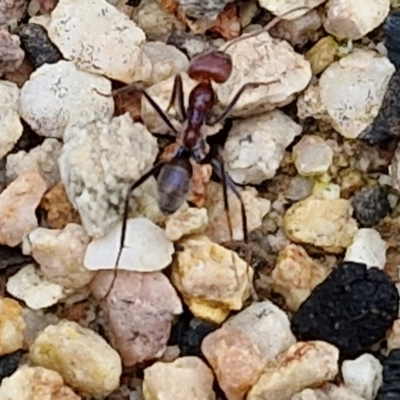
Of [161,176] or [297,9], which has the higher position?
[297,9]

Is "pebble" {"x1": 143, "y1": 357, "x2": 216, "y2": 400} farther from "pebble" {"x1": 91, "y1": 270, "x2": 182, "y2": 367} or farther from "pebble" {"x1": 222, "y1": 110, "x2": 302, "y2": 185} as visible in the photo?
"pebble" {"x1": 222, "y1": 110, "x2": 302, "y2": 185}

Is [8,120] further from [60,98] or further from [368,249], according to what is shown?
[368,249]

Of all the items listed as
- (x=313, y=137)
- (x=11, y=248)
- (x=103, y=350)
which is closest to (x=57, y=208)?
(x=11, y=248)

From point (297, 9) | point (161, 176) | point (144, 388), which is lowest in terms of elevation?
point (144, 388)

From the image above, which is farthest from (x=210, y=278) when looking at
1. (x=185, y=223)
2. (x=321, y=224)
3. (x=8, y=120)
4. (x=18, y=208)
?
(x=8, y=120)

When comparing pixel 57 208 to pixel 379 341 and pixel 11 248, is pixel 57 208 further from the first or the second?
pixel 379 341

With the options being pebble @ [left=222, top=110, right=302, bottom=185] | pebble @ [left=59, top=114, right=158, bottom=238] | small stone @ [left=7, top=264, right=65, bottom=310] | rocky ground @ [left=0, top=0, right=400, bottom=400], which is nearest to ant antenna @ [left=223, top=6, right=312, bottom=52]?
rocky ground @ [left=0, top=0, right=400, bottom=400]

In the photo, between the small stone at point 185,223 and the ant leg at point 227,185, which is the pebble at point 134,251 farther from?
the ant leg at point 227,185
